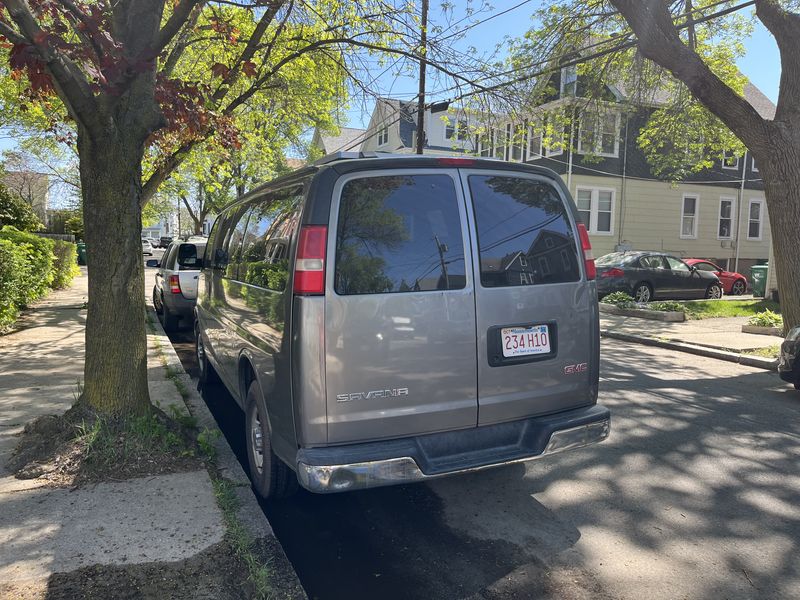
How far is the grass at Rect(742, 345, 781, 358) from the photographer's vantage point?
29.9ft

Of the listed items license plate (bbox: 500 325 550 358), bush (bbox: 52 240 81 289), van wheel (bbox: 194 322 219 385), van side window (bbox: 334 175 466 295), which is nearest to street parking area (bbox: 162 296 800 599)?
license plate (bbox: 500 325 550 358)

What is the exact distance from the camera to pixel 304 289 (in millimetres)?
3168

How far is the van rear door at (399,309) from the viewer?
3.21 metres

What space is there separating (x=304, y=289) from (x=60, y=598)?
1797mm

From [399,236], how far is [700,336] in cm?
955

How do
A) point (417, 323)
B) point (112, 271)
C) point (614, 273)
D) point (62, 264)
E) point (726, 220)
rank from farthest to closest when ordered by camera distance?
point (726, 220)
point (62, 264)
point (614, 273)
point (112, 271)
point (417, 323)

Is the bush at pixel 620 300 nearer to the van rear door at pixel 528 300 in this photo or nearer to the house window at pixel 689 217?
the van rear door at pixel 528 300

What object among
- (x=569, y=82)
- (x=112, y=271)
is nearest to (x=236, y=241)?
(x=112, y=271)

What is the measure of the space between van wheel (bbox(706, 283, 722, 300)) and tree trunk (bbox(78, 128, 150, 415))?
58.0ft

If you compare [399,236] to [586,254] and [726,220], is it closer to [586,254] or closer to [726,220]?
[586,254]

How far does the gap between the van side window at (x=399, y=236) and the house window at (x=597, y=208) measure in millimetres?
20815

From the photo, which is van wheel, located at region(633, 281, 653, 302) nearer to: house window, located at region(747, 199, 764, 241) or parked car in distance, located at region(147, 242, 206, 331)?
parked car in distance, located at region(147, 242, 206, 331)

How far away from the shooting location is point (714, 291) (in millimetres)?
18469

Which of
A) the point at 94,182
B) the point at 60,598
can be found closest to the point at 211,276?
the point at 94,182
